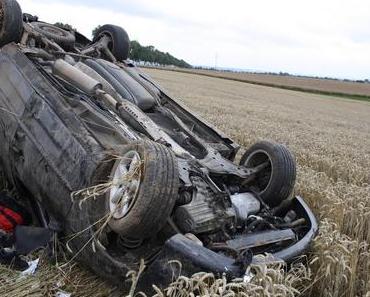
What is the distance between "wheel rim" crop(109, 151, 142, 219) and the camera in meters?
3.37

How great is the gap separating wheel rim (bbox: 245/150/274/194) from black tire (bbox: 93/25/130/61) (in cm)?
264

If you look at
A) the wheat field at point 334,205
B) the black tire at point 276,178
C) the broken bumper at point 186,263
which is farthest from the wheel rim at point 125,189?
the black tire at point 276,178

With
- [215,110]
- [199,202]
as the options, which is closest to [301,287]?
[199,202]

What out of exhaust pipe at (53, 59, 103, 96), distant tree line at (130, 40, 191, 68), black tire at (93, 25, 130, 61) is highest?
black tire at (93, 25, 130, 61)

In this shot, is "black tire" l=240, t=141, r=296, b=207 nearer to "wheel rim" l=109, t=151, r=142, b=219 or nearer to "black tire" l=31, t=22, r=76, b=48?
"wheel rim" l=109, t=151, r=142, b=219

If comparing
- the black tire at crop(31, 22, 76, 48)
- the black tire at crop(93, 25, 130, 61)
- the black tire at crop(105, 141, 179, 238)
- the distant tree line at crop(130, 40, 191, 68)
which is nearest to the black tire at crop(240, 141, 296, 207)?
the black tire at crop(105, 141, 179, 238)

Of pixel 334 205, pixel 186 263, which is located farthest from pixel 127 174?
pixel 334 205

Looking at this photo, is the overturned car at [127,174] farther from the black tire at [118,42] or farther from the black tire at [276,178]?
the black tire at [118,42]

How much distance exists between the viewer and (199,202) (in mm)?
3773

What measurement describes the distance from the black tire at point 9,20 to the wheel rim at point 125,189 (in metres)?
2.62

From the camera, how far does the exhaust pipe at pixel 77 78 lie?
16.8 feet

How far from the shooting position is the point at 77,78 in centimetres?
520

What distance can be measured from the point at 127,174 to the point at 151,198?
25cm

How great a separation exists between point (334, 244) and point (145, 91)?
9.08 feet
